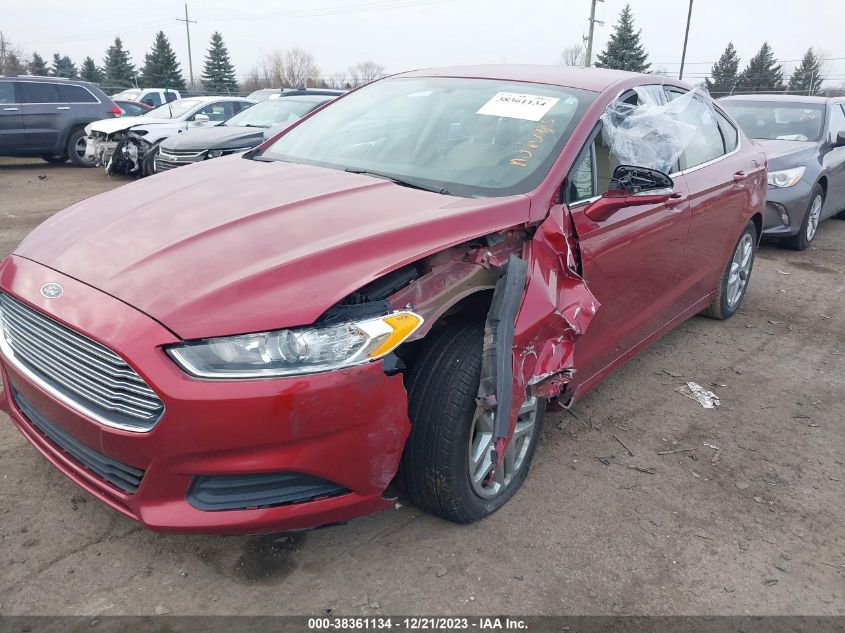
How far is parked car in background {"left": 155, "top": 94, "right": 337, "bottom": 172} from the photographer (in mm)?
9336

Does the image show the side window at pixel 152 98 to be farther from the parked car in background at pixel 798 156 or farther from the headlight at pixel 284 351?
the headlight at pixel 284 351

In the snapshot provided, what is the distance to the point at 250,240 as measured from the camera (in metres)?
2.29

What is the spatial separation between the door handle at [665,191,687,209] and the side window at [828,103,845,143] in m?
5.28

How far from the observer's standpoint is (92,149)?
39.5ft

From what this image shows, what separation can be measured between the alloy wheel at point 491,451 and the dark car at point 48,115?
12.1 meters

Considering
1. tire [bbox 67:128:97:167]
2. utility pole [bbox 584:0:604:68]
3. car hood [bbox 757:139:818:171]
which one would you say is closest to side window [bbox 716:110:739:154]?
Answer: car hood [bbox 757:139:818:171]

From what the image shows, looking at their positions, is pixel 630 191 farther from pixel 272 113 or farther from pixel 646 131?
pixel 272 113

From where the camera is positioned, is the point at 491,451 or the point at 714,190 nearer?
the point at 491,451

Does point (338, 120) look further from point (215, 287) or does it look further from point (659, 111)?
point (215, 287)

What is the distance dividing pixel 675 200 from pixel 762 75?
171 ft

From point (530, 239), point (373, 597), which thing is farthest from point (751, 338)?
point (373, 597)

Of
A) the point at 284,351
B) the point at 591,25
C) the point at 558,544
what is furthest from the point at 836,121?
the point at 591,25

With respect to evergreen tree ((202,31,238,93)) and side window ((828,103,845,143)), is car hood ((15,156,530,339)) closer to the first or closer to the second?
side window ((828,103,845,143))

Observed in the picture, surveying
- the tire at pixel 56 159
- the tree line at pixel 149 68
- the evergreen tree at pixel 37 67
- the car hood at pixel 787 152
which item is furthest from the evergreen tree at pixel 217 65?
the car hood at pixel 787 152
